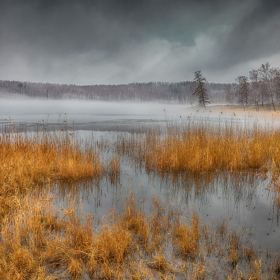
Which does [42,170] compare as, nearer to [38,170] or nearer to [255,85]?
[38,170]

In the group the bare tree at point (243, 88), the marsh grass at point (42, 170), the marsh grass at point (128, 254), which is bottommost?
the marsh grass at point (128, 254)

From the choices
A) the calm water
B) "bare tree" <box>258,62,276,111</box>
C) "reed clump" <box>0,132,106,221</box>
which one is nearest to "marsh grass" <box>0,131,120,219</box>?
"reed clump" <box>0,132,106,221</box>

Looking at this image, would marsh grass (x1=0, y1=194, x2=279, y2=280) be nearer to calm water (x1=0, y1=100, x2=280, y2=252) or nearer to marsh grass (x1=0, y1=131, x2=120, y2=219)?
calm water (x1=0, y1=100, x2=280, y2=252)

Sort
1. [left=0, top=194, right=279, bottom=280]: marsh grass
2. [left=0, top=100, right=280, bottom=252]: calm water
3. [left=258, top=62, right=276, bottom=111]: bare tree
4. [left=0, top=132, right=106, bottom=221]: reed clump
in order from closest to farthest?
1. [left=0, top=194, right=279, bottom=280]: marsh grass
2. [left=0, top=100, right=280, bottom=252]: calm water
3. [left=0, top=132, right=106, bottom=221]: reed clump
4. [left=258, top=62, right=276, bottom=111]: bare tree

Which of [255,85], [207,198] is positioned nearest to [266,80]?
[255,85]

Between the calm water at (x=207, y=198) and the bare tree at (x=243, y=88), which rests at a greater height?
the bare tree at (x=243, y=88)

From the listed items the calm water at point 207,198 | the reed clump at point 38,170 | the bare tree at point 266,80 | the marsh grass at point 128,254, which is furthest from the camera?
the bare tree at point 266,80

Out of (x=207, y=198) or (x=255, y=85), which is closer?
(x=207, y=198)

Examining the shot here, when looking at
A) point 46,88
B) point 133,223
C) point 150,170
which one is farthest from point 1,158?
point 46,88

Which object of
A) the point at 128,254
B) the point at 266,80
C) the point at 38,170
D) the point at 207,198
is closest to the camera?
the point at 128,254

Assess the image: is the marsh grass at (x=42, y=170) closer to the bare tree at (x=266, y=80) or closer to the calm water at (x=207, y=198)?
the calm water at (x=207, y=198)

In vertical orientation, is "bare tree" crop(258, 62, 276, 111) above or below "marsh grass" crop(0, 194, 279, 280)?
above

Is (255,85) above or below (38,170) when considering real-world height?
above

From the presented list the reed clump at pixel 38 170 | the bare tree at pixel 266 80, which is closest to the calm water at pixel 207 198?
the reed clump at pixel 38 170
